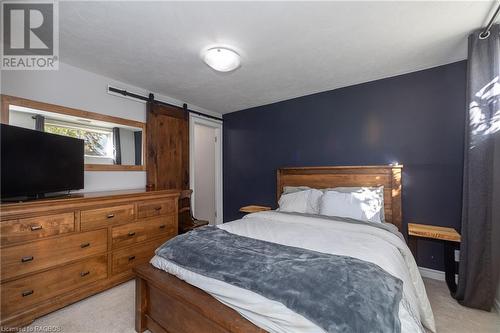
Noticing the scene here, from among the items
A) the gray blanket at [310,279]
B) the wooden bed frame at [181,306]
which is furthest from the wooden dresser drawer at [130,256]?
the gray blanket at [310,279]

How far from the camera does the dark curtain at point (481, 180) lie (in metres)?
1.90

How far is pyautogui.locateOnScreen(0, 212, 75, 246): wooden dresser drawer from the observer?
5.55 ft

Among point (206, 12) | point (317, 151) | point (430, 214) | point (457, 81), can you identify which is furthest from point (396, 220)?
point (206, 12)

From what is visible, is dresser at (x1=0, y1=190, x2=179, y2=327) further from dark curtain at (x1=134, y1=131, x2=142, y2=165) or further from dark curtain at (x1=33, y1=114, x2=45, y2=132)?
dark curtain at (x1=33, y1=114, x2=45, y2=132)

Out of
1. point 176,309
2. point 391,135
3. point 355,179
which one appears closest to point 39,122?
point 176,309

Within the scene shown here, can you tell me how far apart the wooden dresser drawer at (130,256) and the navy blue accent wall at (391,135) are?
1966 mm

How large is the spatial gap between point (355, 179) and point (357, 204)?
22.7 inches

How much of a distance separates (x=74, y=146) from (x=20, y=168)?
1.78ft

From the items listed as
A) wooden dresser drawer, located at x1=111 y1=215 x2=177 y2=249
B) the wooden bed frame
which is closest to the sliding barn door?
wooden dresser drawer, located at x1=111 y1=215 x2=177 y2=249

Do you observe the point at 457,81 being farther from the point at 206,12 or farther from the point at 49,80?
the point at 49,80

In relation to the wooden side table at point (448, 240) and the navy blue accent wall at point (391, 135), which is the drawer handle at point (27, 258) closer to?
the navy blue accent wall at point (391, 135)

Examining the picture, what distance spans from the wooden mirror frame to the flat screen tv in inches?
11.3

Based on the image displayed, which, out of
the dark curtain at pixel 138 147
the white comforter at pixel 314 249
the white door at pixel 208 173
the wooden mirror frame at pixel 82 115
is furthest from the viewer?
the white door at pixel 208 173
